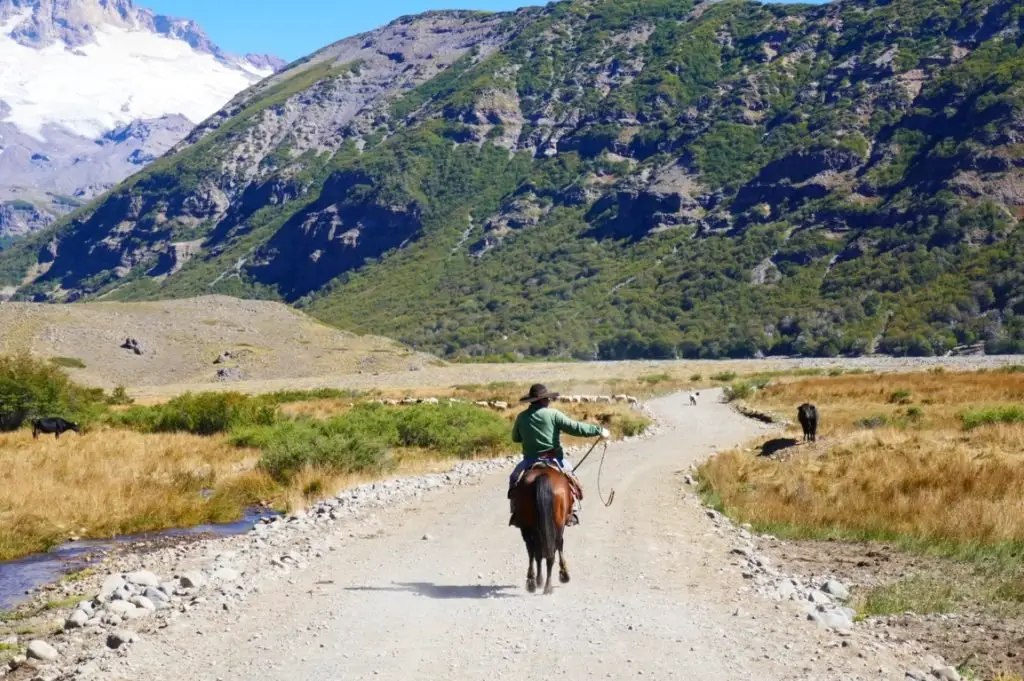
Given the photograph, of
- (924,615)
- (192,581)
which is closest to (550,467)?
(924,615)

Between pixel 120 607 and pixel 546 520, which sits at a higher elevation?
pixel 546 520

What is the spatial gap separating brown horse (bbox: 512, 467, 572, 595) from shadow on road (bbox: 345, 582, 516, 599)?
40 cm

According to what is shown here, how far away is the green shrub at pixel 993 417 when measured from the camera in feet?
103

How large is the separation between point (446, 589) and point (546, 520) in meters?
1.52

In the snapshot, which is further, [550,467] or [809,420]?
[809,420]

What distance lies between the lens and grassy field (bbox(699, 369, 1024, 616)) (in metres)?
11.6

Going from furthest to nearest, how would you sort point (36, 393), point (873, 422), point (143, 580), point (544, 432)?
1. point (36, 393)
2. point (873, 422)
3. point (143, 580)
4. point (544, 432)

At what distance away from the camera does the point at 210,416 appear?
123 feet

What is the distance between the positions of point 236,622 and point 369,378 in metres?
80.5

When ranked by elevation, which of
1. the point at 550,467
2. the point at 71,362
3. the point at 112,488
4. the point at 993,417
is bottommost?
the point at 993,417

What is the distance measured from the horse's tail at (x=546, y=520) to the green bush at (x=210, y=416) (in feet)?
88.2

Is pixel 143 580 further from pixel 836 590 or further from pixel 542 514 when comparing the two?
pixel 836 590

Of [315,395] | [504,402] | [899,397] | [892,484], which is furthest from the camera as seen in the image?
[315,395]

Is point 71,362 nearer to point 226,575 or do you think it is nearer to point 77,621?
point 226,575
